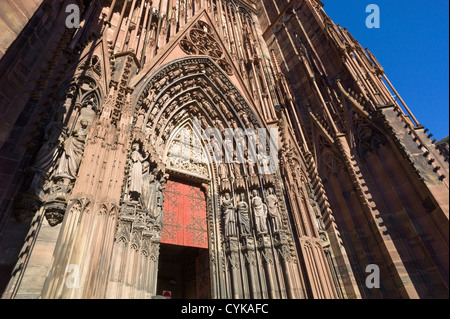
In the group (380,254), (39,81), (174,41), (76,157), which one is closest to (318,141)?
(380,254)

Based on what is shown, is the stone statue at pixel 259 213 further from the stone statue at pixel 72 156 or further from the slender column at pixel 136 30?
the slender column at pixel 136 30

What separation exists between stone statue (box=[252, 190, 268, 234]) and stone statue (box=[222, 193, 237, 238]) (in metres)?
0.79

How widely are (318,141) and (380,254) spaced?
479cm

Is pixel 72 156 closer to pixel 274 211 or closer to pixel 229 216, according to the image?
pixel 229 216

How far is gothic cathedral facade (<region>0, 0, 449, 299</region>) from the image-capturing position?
4.73 meters

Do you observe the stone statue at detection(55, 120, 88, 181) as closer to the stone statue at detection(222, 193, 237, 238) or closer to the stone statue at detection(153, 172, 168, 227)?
the stone statue at detection(153, 172, 168, 227)

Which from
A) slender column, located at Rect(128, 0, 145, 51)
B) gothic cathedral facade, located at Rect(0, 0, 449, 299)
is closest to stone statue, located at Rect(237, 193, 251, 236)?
gothic cathedral facade, located at Rect(0, 0, 449, 299)

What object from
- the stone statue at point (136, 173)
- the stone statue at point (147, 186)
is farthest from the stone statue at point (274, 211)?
the stone statue at point (136, 173)

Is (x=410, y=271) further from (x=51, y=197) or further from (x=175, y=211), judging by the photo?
(x=51, y=197)

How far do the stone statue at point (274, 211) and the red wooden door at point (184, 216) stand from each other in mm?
2503

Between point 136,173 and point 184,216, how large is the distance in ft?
9.42

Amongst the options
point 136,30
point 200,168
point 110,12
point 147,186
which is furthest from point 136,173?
point 110,12

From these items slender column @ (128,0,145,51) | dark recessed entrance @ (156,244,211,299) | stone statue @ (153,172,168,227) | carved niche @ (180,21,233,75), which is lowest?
dark recessed entrance @ (156,244,211,299)

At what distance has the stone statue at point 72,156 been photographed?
5354 millimetres
